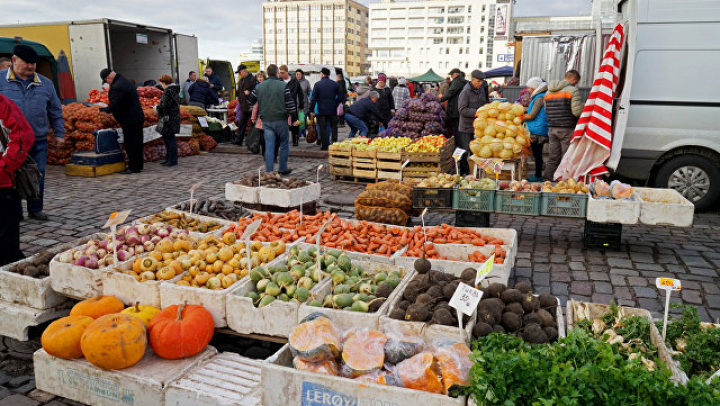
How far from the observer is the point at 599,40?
28.9 feet

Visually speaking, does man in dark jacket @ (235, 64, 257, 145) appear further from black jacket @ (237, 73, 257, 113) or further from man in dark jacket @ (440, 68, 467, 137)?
man in dark jacket @ (440, 68, 467, 137)

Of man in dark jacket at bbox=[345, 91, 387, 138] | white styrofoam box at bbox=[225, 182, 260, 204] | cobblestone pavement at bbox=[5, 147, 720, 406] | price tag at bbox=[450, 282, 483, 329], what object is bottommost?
cobblestone pavement at bbox=[5, 147, 720, 406]

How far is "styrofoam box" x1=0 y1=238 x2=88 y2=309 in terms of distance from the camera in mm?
4266

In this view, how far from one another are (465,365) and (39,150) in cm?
701

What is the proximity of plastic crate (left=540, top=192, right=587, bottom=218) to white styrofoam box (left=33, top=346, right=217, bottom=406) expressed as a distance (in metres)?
4.57

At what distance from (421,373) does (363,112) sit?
1171cm

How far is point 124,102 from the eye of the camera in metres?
10.8

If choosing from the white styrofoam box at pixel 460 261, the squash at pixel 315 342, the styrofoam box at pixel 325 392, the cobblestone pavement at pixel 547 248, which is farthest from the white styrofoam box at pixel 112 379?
the white styrofoam box at pixel 460 261

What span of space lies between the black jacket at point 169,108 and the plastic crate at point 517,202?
28.1 ft

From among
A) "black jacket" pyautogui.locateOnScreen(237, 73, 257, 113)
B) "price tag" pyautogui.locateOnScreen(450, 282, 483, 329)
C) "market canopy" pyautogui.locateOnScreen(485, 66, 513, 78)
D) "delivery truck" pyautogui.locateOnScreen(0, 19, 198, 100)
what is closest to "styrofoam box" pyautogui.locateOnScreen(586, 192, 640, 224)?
"price tag" pyautogui.locateOnScreen(450, 282, 483, 329)

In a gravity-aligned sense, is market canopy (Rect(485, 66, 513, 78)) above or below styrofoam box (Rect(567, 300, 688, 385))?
above

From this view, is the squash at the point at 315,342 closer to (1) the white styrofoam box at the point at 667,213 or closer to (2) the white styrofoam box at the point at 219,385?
(2) the white styrofoam box at the point at 219,385

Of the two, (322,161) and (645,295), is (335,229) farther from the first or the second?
(322,161)

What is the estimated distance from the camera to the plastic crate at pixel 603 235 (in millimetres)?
6410
